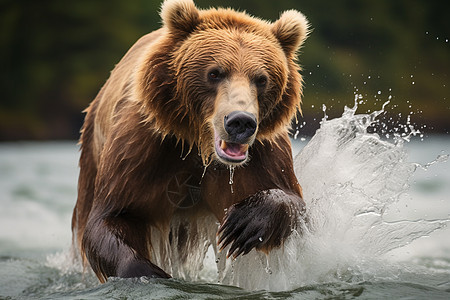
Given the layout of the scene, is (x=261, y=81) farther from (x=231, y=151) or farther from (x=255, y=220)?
(x=255, y=220)

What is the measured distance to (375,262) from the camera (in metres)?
5.57

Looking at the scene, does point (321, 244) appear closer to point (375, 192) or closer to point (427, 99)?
point (375, 192)

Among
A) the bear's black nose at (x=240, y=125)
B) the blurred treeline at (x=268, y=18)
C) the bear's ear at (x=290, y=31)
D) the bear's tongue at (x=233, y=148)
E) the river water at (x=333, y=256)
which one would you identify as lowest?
the river water at (x=333, y=256)

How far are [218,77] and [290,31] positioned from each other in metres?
0.70

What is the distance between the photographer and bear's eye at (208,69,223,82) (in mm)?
4848

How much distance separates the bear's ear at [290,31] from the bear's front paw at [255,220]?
3.32 ft

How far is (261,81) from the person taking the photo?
16.0ft

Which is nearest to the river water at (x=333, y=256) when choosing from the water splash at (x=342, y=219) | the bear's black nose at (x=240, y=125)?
the water splash at (x=342, y=219)

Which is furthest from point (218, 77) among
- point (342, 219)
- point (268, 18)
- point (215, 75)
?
point (268, 18)

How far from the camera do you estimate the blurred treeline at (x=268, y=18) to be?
37.8 m

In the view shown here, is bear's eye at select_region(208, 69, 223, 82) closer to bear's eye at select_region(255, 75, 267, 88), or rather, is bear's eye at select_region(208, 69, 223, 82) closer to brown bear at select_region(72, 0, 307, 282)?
brown bear at select_region(72, 0, 307, 282)

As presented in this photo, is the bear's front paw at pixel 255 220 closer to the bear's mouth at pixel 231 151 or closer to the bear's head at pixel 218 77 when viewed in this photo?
the bear's head at pixel 218 77

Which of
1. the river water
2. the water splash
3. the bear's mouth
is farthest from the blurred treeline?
the bear's mouth

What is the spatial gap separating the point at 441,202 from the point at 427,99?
2661cm
